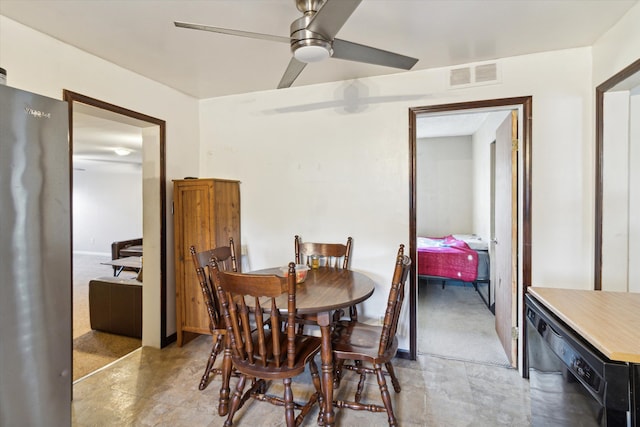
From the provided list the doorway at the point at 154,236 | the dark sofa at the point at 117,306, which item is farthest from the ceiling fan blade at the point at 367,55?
the dark sofa at the point at 117,306

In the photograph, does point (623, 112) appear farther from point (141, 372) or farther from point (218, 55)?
point (141, 372)

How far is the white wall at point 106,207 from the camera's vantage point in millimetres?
7867

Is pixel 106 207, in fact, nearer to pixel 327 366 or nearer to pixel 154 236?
pixel 154 236

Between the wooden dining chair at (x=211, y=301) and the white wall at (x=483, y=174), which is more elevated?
the white wall at (x=483, y=174)

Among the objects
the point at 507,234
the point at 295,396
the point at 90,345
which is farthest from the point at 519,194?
the point at 90,345

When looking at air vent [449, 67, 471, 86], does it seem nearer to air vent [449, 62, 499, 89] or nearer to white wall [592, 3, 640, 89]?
air vent [449, 62, 499, 89]

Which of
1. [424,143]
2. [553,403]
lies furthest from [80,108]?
[424,143]

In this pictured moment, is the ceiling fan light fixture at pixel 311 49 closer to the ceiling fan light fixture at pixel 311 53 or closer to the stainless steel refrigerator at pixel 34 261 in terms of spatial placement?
the ceiling fan light fixture at pixel 311 53

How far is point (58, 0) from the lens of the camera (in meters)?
1.63

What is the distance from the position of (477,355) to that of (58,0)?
12.4 feet

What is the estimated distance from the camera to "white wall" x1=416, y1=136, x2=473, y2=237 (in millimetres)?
5656

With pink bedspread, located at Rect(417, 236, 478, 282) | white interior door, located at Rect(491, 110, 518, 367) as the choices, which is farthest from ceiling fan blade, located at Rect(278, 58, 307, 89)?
pink bedspread, located at Rect(417, 236, 478, 282)

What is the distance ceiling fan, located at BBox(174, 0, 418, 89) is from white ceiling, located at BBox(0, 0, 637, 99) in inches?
13.0

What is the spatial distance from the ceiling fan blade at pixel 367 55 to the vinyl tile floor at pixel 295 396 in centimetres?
206
